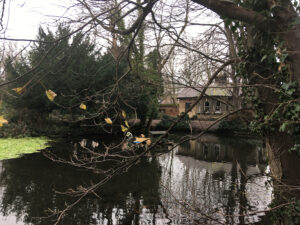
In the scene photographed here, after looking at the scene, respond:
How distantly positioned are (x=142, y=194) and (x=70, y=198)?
6.20 ft

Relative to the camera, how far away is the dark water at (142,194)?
16.9 ft

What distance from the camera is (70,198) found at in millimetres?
6137

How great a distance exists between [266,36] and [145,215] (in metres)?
4.31

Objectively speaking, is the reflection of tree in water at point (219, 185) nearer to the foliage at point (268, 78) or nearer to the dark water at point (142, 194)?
the dark water at point (142, 194)

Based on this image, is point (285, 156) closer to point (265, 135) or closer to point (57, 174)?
point (265, 135)

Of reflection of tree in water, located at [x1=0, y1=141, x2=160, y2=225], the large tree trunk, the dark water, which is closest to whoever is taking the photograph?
the large tree trunk

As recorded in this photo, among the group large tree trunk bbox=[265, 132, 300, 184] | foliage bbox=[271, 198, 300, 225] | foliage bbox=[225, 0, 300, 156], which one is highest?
foliage bbox=[225, 0, 300, 156]

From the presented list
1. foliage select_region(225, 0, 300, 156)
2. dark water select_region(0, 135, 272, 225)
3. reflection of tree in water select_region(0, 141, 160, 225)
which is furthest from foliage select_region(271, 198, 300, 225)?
reflection of tree in water select_region(0, 141, 160, 225)

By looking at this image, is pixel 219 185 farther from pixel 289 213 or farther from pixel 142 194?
pixel 289 213

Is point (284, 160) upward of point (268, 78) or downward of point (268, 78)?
downward

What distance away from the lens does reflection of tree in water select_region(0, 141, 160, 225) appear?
5266 millimetres

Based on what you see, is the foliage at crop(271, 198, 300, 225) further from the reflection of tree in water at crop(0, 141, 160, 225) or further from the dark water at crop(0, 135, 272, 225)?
the reflection of tree in water at crop(0, 141, 160, 225)

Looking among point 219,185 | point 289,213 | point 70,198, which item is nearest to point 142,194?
point 70,198

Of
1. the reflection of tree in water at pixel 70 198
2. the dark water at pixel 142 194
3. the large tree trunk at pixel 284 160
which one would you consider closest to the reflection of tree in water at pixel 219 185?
the dark water at pixel 142 194
